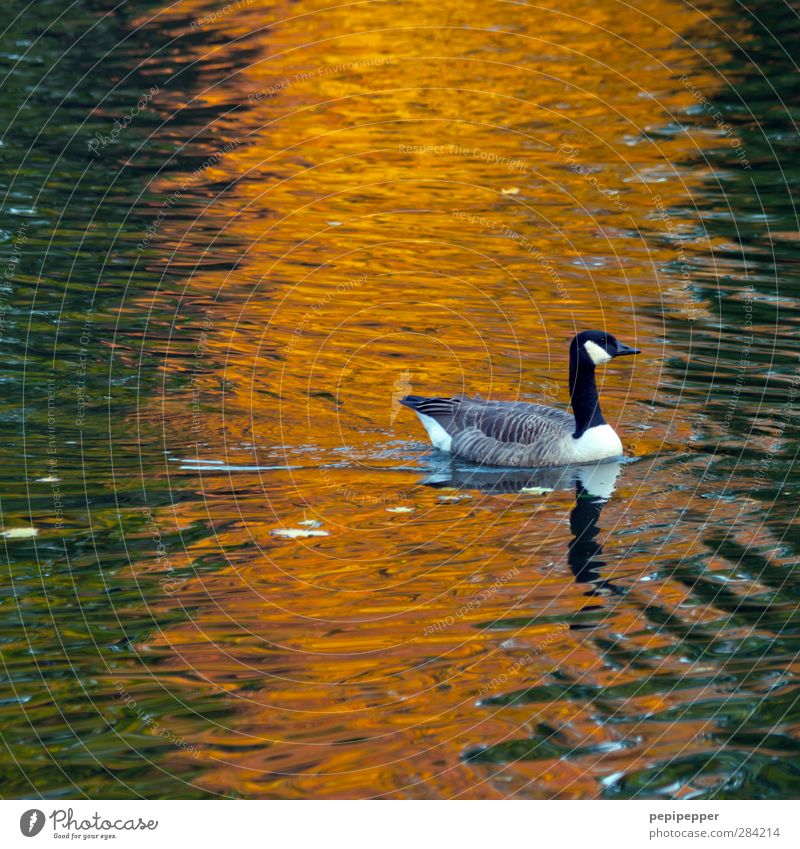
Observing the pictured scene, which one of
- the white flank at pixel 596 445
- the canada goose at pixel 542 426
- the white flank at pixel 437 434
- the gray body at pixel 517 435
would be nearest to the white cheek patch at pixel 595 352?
the canada goose at pixel 542 426

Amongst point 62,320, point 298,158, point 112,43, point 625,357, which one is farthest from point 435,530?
point 112,43

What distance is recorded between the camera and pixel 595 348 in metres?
15.6

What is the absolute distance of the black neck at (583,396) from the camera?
15391 mm

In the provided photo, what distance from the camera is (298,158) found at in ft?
95.8

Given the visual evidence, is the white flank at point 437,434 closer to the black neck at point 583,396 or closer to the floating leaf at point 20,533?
the black neck at point 583,396

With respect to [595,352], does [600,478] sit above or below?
below

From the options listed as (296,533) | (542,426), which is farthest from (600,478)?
(296,533)

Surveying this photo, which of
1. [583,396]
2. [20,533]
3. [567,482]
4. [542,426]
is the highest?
[20,533]

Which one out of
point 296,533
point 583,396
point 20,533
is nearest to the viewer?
point 20,533

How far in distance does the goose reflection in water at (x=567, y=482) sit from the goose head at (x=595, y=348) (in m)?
1.22

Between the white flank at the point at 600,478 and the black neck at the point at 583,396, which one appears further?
the black neck at the point at 583,396

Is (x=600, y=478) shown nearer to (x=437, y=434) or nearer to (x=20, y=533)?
(x=437, y=434)

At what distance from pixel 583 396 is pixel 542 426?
0.58m

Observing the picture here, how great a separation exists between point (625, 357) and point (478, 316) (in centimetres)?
235
